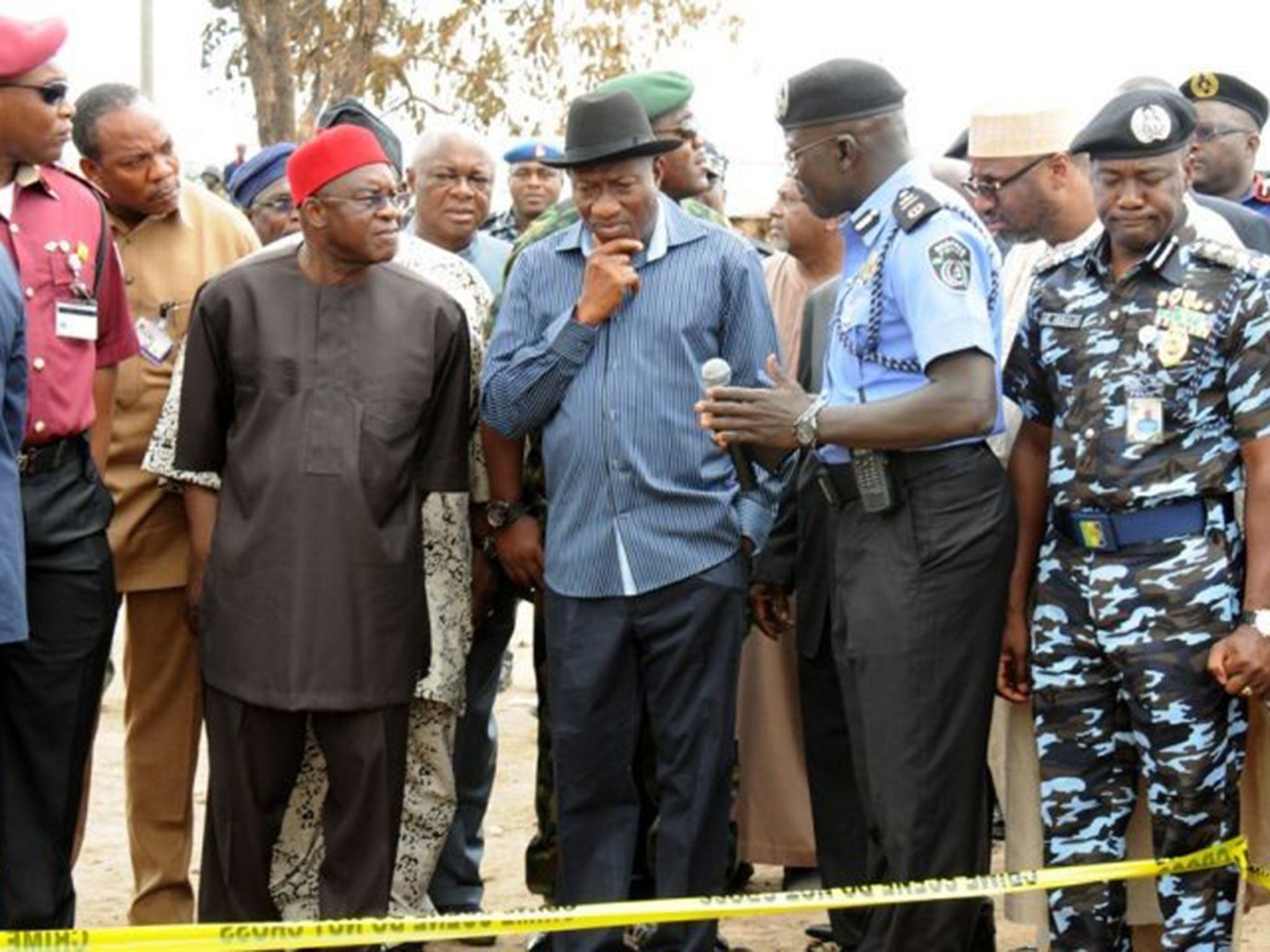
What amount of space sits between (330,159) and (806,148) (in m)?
1.29

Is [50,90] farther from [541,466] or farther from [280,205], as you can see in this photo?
[280,205]

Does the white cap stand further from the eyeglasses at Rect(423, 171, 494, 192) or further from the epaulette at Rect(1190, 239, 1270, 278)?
the eyeglasses at Rect(423, 171, 494, 192)

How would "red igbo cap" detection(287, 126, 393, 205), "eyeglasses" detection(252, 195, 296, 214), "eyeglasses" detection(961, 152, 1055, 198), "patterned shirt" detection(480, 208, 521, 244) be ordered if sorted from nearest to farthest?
"red igbo cap" detection(287, 126, 393, 205)
"eyeglasses" detection(961, 152, 1055, 198)
"eyeglasses" detection(252, 195, 296, 214)
"patterned shirt" detection(480, 208, 521, 244)

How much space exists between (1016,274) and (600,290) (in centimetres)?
131

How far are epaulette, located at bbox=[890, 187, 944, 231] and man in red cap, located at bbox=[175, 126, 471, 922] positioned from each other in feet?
4.43

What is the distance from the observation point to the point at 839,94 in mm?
5023

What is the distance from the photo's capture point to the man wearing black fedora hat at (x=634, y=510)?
218 inches

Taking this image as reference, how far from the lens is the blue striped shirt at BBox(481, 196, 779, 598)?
554 cm

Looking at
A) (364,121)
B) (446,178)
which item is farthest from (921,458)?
(446,178)

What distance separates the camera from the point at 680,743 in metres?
→ 5.61

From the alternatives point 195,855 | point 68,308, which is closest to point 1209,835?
point 68,308

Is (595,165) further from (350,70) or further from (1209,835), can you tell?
(350,70)

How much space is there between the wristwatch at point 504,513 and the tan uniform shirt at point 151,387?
36.9 inches

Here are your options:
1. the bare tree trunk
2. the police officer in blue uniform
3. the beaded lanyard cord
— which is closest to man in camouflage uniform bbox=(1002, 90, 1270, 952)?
the police officer in blue uniform
